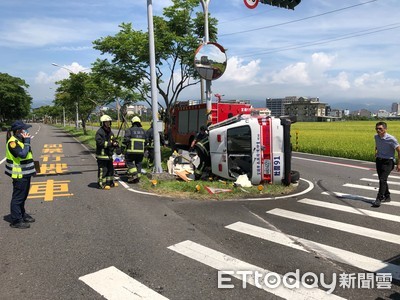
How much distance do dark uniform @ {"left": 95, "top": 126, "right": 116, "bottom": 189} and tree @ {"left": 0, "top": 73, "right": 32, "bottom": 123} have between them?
210 ft

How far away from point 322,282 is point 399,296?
2.62ft

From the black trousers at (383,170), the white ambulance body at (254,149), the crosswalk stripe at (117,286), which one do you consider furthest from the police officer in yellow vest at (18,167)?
the black trousers at (383,170)

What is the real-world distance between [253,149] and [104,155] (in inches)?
161

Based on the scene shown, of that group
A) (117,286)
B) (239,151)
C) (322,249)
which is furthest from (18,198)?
(239,151)

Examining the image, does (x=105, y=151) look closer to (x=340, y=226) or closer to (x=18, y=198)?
(x=18, y=198)

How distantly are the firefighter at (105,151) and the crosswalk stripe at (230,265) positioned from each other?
4.90m

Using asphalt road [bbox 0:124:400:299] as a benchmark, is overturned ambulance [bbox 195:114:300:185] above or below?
above

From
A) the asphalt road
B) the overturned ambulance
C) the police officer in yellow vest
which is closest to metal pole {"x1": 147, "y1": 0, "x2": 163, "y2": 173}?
the overturned ambulance

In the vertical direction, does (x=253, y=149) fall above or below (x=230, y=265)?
above

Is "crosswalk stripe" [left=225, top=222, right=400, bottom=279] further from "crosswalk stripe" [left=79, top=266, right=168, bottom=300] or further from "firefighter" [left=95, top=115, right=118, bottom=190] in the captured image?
"firefighter" [left=95, top=115, right=118, bottom=190]

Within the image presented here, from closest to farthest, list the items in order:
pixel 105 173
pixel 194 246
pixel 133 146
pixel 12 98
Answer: pixel 194 246 < pixel 105 173 < pixel 133 146 < pixel 12 98

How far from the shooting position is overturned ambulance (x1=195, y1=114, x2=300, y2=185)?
9016mm

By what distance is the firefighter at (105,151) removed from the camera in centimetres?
940

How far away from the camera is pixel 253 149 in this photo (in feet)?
29.9
